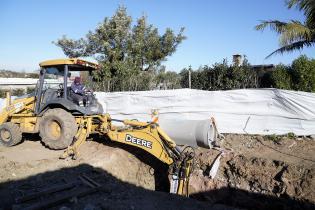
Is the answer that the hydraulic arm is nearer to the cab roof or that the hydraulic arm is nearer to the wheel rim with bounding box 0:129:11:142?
the cab roof

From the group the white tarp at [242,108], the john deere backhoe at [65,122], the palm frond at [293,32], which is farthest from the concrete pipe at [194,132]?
the palm frond at [293,32]

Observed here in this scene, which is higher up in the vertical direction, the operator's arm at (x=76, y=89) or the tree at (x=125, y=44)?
the tree at (x=125, y=44)

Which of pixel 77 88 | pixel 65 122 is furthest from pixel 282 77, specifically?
pixel 65 122

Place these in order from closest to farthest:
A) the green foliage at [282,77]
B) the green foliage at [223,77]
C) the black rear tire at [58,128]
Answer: the black rear tire at [58,128], the green foliage at [282,77], the green foliage at [223,77]

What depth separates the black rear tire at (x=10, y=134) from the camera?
9.59 meters

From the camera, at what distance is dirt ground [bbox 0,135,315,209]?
20.0 feet

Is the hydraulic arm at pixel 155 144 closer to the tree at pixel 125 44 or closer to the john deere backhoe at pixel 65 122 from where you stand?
the john deere backhoe at pixel 65 122

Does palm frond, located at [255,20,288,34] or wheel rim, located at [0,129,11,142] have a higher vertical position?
palm frond, located at [255,20,288,34]

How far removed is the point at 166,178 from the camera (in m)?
8.93

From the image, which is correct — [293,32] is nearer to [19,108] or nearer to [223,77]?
[223,77]

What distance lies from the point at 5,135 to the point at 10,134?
0.28 meters

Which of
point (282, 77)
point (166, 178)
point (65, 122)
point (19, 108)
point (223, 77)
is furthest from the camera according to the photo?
point (223, 77)

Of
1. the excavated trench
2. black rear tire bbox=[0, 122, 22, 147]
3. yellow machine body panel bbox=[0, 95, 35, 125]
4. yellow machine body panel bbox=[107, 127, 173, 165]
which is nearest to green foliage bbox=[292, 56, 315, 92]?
the excavated trench

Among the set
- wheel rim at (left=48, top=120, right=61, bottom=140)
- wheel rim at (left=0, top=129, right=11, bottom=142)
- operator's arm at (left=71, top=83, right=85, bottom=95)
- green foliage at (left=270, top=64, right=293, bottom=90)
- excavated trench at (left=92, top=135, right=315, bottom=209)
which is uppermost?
green foliage at (left=270, top=64, right=293, bottom=90)
